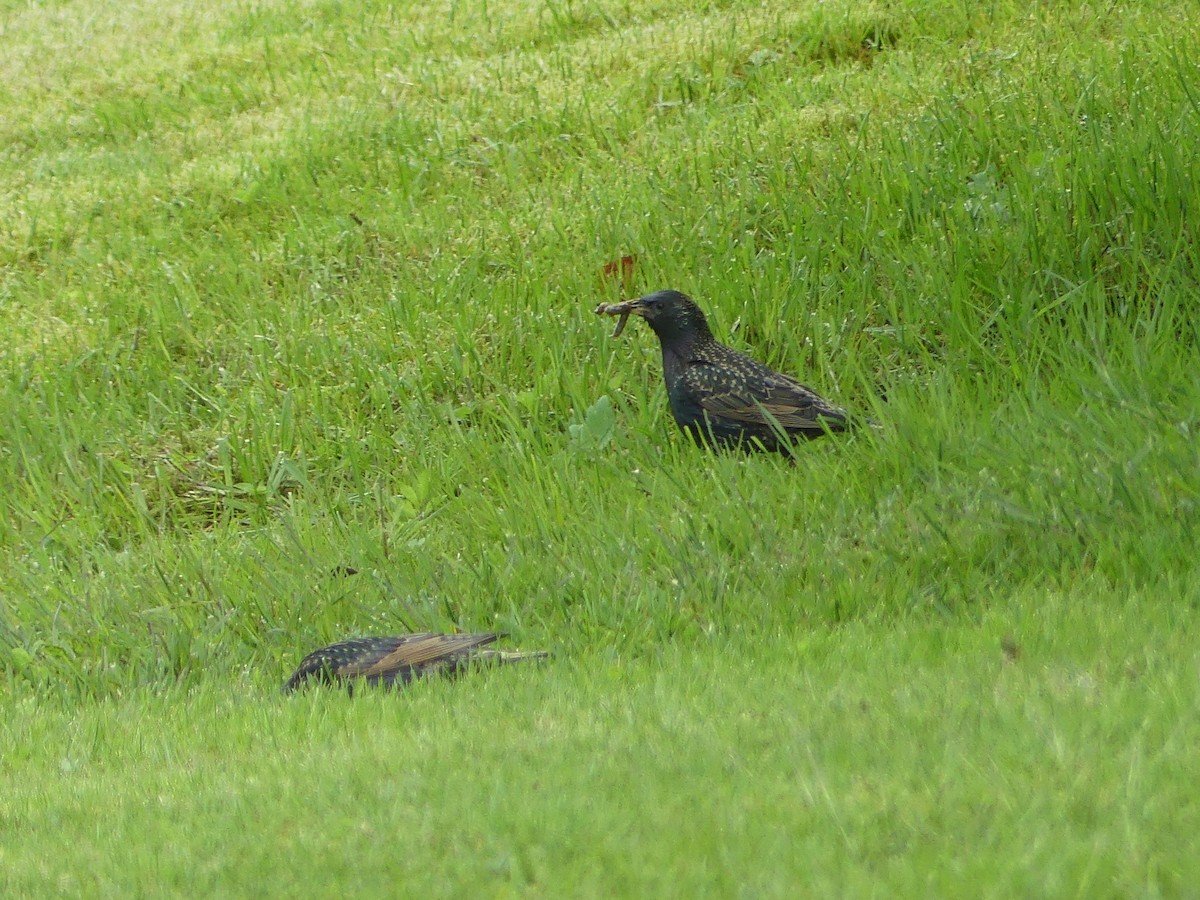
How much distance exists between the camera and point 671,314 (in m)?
7.43

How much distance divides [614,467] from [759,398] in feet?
2.52

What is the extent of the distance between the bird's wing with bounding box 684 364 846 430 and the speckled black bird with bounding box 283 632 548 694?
6.28 feet

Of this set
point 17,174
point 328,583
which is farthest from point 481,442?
point 17,174

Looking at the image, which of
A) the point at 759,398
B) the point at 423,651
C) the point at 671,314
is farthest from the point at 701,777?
the point at 671,314

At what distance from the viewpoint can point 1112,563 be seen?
16.9 feet

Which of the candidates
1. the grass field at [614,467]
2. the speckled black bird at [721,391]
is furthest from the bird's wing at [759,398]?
the grass field at [614,467]

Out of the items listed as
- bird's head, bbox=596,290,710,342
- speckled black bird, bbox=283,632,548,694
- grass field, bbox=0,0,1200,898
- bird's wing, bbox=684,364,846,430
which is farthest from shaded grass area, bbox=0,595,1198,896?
bird's head, bbox=596,290,710,342

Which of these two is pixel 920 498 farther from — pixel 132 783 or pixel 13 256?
pixel 13 256

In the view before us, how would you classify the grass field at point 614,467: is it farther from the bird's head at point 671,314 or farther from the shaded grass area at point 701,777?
the bird's head at point 671,314

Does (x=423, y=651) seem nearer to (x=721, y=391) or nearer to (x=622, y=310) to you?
(x=721, y=391)

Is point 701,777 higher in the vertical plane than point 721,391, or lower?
higher

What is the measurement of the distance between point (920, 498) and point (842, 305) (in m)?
2.13

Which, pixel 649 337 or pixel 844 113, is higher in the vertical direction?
pixel 844 113

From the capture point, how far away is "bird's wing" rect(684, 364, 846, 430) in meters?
6.80
